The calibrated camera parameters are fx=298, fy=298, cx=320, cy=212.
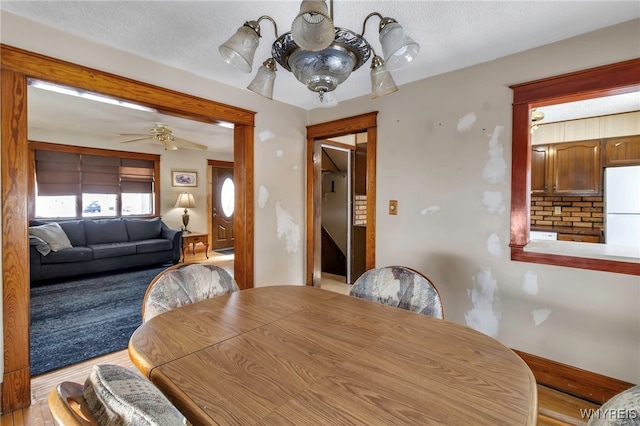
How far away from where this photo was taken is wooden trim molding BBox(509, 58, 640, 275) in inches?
70.9

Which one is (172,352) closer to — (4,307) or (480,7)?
(4,307)

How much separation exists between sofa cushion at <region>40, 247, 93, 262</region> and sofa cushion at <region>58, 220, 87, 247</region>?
13.7 inches

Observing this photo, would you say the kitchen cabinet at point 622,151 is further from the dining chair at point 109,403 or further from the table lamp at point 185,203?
the table lamp at point 185,203

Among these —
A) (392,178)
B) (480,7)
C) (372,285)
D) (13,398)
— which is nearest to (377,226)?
(392,178)

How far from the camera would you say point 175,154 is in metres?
6.36

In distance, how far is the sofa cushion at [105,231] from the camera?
4996 millimetres

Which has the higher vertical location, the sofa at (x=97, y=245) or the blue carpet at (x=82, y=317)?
the sofa at (x=97, y=245)

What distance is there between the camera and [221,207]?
23.7ft

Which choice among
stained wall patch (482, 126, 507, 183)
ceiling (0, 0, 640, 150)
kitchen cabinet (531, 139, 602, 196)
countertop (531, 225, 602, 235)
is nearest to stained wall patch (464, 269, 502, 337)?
stained wall patch (482, 126, 507, 183)

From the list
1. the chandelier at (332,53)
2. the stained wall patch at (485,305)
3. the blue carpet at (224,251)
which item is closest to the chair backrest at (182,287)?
the chandelier at (332,53)

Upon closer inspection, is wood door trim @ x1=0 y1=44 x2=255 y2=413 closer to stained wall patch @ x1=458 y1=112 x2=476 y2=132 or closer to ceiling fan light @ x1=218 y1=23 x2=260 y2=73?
ceiling fan light @ x1=218 y1=23 x2=260 y2=73

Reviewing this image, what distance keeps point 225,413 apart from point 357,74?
2.44 metres

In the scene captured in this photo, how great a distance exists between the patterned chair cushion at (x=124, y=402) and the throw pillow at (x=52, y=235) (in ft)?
16.2

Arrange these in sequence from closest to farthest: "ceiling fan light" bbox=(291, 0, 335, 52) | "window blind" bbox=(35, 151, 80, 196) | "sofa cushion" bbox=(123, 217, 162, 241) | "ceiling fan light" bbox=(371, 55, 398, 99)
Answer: "ceiling fan light" bbox=(291, 0, 335, 52), "ceiling fan light" bbox=(371, 55, 398, 99), "window blind" bbox=(35, 151, 80, 196), "sofa cushion" bbox=(123, 217, 162, 241)
